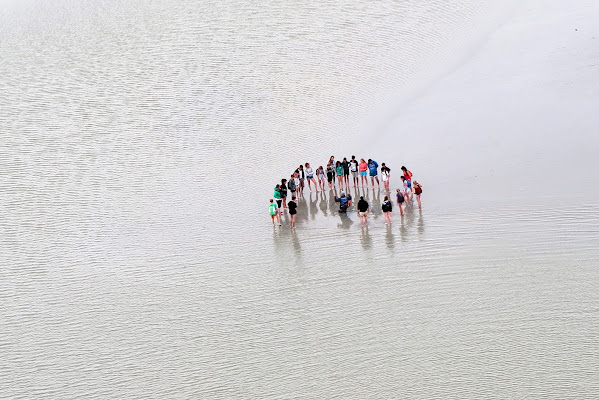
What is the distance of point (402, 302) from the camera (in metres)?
17.5

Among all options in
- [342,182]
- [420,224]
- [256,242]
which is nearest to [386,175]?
[342,182]

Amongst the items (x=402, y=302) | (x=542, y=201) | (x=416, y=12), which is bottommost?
(x=402, y=302)

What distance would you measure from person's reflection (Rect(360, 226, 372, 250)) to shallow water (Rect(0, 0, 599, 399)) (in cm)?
8

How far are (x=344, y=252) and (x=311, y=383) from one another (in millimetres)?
5763

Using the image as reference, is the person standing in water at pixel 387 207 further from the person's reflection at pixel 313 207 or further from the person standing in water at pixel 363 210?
the person's reflection at pixel 313 207

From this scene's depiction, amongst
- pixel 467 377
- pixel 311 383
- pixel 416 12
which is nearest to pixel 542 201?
pixel 467 377

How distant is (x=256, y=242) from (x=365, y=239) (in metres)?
3.21

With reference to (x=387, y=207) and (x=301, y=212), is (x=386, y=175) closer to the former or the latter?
(x=387, y=207)

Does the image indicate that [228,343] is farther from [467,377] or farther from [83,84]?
[83,84]

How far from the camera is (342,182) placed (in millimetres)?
25250

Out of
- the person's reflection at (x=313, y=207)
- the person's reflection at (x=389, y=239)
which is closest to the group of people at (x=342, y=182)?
the person's reflection at (x=313, y=207)

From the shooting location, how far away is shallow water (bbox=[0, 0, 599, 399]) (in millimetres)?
15617

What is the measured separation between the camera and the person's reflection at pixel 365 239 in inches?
807

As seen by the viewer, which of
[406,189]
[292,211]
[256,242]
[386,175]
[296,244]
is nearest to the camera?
[296,244]
